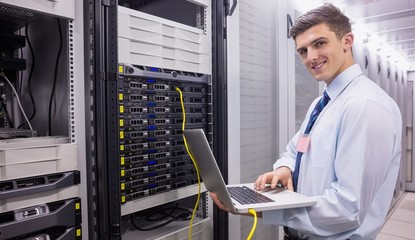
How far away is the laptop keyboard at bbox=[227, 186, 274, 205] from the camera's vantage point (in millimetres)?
905

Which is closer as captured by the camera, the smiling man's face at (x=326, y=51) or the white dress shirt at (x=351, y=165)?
the white dress shirt at (x=351, y=165)

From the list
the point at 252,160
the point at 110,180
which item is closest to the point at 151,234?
the point at 110,180

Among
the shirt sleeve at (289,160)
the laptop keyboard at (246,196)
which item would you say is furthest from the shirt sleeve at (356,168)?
the shirt sleeve at (289,160)

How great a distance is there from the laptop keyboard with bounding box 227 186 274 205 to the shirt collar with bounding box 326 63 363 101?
452 mm

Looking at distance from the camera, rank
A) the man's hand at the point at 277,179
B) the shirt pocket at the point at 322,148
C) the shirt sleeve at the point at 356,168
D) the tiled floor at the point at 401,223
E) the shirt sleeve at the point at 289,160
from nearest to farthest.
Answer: the shirt sleeve at the point at 356,168
the shirt pocket at the point at 322,148
the man's hand at the point at 277,179
the shirt sleeve at the point at 289,160
the tiled floor at the point at 401,223

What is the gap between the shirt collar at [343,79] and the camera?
1.01 metres

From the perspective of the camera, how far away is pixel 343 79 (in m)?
1.02

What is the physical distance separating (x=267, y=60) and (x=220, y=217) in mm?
1055

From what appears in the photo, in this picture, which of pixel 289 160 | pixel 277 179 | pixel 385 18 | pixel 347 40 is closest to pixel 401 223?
pixel 385 18

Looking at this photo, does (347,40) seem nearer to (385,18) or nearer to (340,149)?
(340,149)

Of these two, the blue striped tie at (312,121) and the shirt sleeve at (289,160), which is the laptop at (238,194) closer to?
the blue striped tie at (312,121)

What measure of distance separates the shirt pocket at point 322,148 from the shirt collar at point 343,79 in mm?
164

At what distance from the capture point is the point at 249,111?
1721mm

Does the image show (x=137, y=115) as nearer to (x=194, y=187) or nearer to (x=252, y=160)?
(x=194, y=187)
